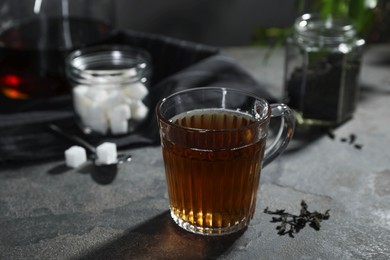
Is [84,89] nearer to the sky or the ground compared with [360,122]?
nearer to the sky

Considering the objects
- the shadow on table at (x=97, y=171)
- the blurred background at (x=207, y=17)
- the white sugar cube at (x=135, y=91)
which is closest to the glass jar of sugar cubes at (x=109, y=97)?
the white sugar cube at (x=135, y=91)

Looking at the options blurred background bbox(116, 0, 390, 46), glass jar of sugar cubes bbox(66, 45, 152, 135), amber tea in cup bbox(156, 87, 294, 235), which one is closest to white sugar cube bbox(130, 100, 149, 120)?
glass jar of sugar cubes bbox(66, 45, 152, 135)

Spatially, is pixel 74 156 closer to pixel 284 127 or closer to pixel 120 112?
pixel 120 112

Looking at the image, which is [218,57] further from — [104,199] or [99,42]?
[104,199]

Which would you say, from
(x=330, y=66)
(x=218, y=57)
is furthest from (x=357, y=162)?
(x=218, y=57)

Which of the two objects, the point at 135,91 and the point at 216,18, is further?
the point at 216,18

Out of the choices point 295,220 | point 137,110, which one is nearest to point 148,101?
point 137,110

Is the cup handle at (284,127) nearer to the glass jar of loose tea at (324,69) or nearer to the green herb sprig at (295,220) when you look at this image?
the green herb sprig at (295,220)

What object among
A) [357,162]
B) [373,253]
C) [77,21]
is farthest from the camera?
[77,21]
